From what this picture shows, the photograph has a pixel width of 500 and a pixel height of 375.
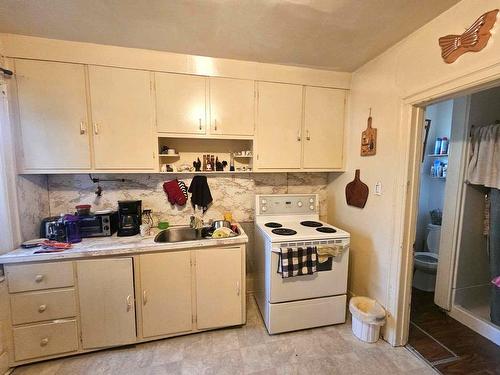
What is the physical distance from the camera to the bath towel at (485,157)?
1.95 metres

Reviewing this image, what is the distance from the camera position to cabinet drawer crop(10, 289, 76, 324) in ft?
5.27

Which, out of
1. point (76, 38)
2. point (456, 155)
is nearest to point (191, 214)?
point (76, 38)

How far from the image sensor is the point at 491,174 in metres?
1.96

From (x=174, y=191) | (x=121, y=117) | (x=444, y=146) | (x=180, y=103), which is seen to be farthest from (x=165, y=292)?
(x=444, y=146)

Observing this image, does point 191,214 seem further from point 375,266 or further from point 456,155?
point 456,155

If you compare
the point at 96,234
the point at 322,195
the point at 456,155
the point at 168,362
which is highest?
the point at 456,155

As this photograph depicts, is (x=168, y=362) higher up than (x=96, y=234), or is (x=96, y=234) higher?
(x=96, y=234)

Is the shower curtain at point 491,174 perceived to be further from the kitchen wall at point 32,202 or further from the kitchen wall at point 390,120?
the kitchen wall at point 32,202

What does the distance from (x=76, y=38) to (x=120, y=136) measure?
77 centimetres

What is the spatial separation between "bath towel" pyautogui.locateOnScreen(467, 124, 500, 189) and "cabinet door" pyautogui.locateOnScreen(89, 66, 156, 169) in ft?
9.74

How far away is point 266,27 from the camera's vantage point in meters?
1.55

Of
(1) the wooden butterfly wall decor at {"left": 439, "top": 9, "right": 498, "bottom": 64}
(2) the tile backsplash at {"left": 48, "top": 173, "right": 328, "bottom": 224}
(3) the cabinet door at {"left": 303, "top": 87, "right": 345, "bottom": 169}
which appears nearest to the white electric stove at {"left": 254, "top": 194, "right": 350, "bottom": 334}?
(2) the tile backsplash at {"left": 48, "top": 173, "right": 328, "bottom": 224}

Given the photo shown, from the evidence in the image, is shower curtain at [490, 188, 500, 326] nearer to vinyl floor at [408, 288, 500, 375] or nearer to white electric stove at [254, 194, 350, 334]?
vinyl floor at [408, 288, 500, 375]

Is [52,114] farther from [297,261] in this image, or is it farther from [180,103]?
[297,261]
